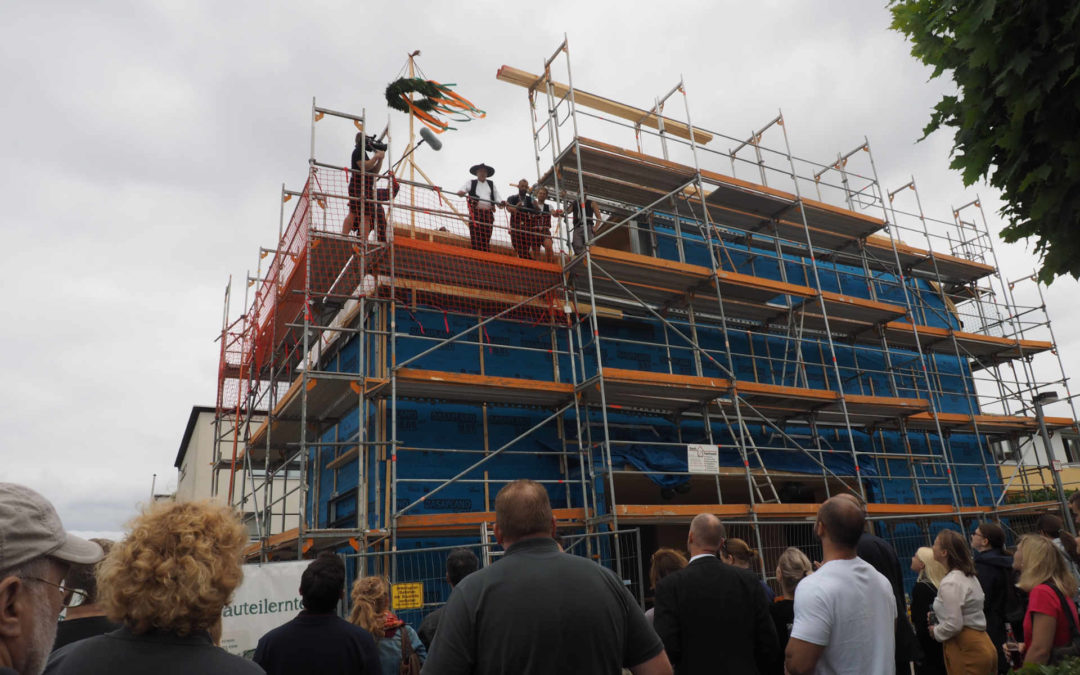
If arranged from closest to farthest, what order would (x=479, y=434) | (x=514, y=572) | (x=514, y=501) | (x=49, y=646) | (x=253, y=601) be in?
(x=49, y=646) → (x=514, y=572) → (x=514, y=501) → (x=253, y=601) → (x=479, y=434)

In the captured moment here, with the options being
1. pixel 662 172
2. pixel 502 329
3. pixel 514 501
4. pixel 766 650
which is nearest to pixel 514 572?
pixel 514 501

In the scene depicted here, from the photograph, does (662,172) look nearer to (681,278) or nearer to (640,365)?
(681,278)

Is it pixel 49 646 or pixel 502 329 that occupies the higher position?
pixel 502 329

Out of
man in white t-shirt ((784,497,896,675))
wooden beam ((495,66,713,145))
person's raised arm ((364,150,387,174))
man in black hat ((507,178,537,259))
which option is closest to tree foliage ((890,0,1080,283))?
man in white t-shirt ((784,497,896,675))

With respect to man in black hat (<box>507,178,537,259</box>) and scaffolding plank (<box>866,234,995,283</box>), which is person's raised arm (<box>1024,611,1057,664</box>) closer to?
man in black hat (<box>507,178,537,259</box>)

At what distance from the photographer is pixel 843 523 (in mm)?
3887

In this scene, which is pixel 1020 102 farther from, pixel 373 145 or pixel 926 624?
pixel 373 145

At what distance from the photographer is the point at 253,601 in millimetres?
6980

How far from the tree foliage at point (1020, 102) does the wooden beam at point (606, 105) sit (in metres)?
10.1

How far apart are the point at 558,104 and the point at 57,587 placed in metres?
13.9

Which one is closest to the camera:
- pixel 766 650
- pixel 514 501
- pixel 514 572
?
pixel 514 572

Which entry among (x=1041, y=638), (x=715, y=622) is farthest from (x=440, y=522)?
(x=1041, y=638)

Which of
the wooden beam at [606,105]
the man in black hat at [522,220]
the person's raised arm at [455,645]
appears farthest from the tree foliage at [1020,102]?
the wooden beam at [606,105]

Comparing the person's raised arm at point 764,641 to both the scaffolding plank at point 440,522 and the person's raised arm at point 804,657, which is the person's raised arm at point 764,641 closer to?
the person's raised arm at point 804,657
